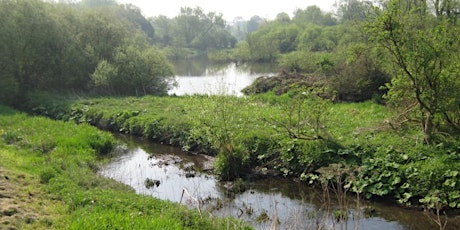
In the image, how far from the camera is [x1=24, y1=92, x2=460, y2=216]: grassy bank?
1334 cm

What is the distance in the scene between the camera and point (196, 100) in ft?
59.7

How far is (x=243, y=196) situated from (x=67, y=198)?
5.98 m

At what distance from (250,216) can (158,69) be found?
2505 centimetres

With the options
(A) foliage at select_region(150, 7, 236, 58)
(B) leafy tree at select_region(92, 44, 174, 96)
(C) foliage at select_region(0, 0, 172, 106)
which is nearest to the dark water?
(B) leafy tree at select_region(92, 44, 174, 96)

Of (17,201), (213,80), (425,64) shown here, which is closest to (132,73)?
(213,80)

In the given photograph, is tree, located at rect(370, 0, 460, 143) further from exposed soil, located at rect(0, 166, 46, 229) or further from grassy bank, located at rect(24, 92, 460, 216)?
exposed soil, located at rect(0, 166, 46, 229)

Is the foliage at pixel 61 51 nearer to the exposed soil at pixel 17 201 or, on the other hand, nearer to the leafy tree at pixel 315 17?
the exposed soil at pixel 17 201

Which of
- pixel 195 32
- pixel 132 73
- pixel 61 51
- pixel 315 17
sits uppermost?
pixel 315 17

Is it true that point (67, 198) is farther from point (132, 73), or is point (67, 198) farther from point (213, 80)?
point (213, 80)

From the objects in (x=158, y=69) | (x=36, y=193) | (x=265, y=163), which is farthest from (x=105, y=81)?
(x=36, y=193)

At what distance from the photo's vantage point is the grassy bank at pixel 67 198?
32.6 ft

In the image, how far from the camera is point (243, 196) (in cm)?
1497

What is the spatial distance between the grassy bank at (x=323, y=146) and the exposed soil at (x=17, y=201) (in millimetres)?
7064

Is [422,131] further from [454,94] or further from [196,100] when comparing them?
[196,100]
